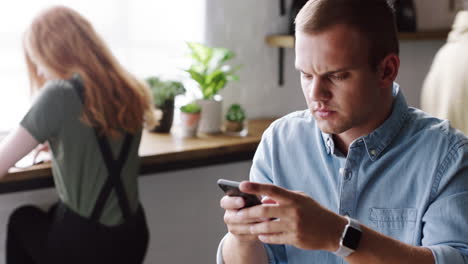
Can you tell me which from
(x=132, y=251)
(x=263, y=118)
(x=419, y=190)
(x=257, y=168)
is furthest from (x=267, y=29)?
(x=419, y=190)

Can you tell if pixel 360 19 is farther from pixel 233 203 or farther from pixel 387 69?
pixel 233 203

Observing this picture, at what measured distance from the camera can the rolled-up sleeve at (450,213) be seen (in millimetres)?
1063

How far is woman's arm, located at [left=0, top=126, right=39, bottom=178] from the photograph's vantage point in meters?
1.96

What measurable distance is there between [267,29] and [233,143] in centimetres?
71

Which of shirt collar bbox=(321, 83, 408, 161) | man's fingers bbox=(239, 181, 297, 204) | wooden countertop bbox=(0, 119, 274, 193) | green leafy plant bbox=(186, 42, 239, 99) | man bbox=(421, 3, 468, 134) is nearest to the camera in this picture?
man's fingers bbox=(239, 181, 297, 204)

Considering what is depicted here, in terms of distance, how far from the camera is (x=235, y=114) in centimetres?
263

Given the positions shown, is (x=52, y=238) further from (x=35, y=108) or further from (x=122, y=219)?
(x=35, y=108)

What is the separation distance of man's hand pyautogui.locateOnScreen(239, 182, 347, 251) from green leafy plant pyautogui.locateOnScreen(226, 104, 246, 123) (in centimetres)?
161

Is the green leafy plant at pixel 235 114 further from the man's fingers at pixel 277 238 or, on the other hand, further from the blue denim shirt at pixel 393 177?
the man's fingers at pixel 277 238

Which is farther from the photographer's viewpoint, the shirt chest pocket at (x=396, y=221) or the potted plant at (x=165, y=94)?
the potted plant at (x=165, y=94)

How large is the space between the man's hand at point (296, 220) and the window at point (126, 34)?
1655 mm

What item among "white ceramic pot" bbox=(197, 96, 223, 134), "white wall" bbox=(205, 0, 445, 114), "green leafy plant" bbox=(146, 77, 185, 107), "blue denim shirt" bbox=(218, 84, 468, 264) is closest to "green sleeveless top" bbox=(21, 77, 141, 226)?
"green leafy plant" bbox=(146, 77, 185, 107)

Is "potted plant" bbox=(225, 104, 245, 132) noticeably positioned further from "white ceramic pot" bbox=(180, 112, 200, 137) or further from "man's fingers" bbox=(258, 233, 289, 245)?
"man's fingers" bbox=(258, 233, 289, 245)

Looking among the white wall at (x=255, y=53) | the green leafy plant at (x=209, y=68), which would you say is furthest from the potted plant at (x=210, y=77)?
the white wall at (x=255, y=53)
